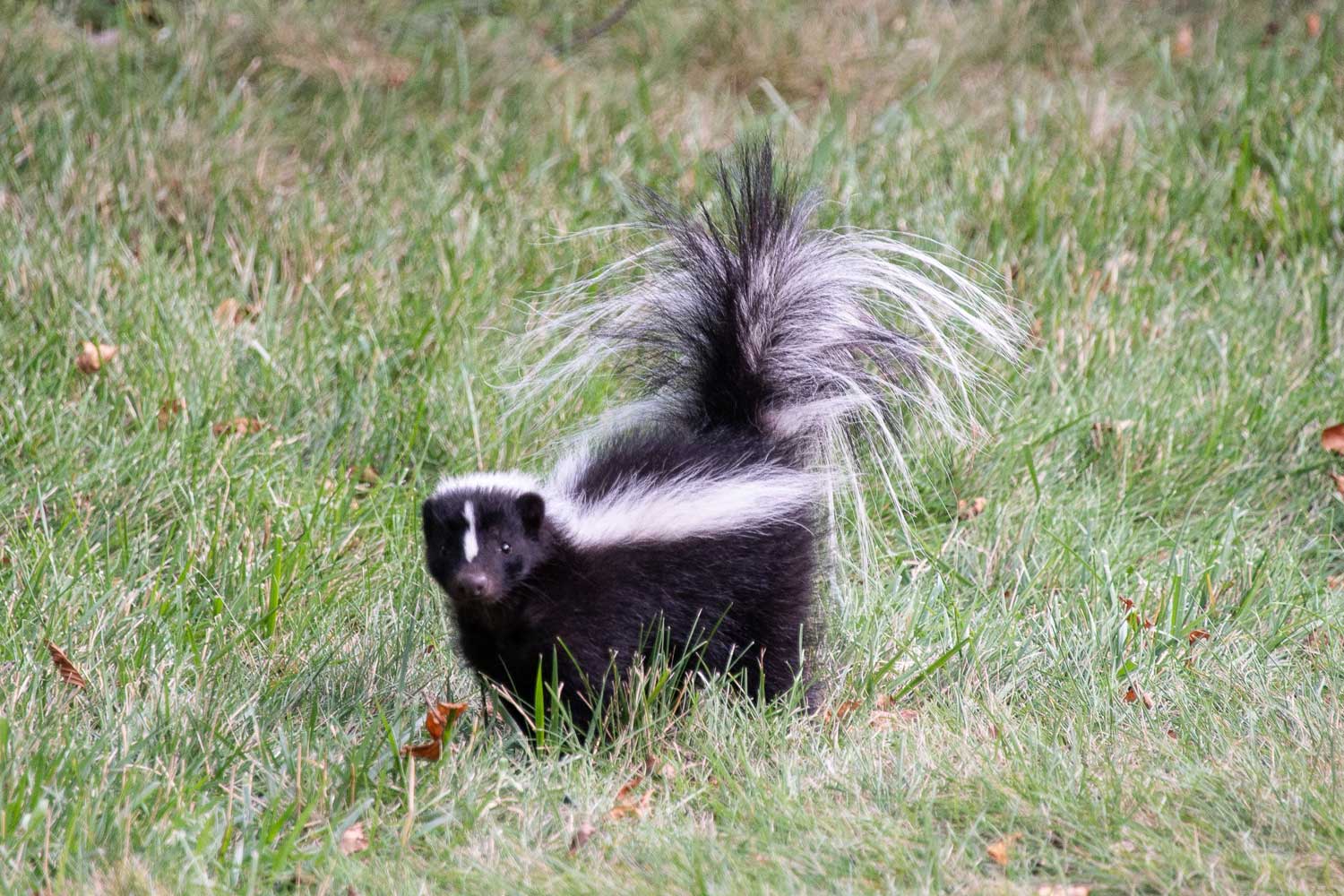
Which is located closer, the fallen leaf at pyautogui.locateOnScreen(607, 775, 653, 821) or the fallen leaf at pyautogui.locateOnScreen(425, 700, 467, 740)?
the fallen leaf at pyautogui.locateOnScreen(607, 775, 653, 821)

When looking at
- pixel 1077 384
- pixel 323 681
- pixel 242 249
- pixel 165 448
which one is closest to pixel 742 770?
pixel 323 681

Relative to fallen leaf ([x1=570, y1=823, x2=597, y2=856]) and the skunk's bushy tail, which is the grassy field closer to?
fallen leaf ([x1=570, y1=823, x2=597, y2=856])

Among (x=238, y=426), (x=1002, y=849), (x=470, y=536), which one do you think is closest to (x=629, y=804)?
(x=470, y=536)

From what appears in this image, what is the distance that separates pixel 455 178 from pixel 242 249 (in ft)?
3.51

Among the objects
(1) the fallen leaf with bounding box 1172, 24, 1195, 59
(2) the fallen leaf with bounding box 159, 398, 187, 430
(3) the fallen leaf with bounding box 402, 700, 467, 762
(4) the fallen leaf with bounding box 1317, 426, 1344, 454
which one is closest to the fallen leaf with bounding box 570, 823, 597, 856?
(3) the fallen leaf with bounding box 402, 700, 467, 762

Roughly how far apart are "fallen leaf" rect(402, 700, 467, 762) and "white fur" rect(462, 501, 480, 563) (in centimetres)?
35

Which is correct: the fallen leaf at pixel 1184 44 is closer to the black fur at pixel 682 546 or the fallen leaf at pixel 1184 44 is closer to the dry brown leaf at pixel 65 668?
the black fur at pixel 682 546

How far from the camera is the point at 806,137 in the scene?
291 inches

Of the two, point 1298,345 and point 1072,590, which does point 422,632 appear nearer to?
point 1072,590

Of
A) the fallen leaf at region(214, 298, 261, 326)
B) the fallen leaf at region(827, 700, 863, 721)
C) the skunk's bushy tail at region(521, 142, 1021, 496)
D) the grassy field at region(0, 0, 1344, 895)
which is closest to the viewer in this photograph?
the grassy field at region(0, 0, 1344, 895)

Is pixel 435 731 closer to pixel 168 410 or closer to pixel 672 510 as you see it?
pixel 672 510

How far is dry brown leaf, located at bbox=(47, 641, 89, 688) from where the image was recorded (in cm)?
377

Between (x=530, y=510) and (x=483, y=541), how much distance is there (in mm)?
144

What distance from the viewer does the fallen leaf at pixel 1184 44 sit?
8.35 meters
